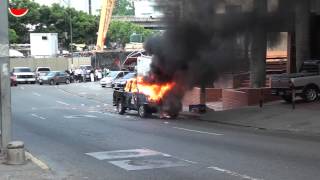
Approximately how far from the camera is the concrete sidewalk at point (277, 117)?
703 inches

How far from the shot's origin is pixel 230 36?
2166cm

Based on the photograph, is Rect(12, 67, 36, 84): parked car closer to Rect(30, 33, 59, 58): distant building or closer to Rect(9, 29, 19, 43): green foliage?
Rect(30, 33, 59, 58): distant building

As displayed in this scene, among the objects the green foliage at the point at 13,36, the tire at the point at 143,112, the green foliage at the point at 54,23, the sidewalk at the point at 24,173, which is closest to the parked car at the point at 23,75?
the green foliage at the point at 54,23

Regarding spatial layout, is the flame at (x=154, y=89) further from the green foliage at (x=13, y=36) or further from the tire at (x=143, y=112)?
the green foliage at (x=13, y=36)

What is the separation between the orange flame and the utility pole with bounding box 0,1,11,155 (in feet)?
42.2

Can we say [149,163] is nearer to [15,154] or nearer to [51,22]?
[15,154]

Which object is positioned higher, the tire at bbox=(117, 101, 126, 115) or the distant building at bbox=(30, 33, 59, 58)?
the distant building at bbox=(30, 33, 59, 58)

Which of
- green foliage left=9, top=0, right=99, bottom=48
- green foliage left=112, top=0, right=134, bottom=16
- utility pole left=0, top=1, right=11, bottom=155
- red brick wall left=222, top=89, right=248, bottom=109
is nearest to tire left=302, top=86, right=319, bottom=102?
red brick wall left=222, top=89, right=248, bottom=109

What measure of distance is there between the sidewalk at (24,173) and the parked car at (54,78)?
4821cm

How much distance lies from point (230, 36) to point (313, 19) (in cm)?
907

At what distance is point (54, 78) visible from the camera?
5806 centimetres

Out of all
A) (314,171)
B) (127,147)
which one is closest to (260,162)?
(314,171)

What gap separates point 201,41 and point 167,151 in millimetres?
9873

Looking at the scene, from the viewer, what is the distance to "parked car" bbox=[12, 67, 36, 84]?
195 ft
